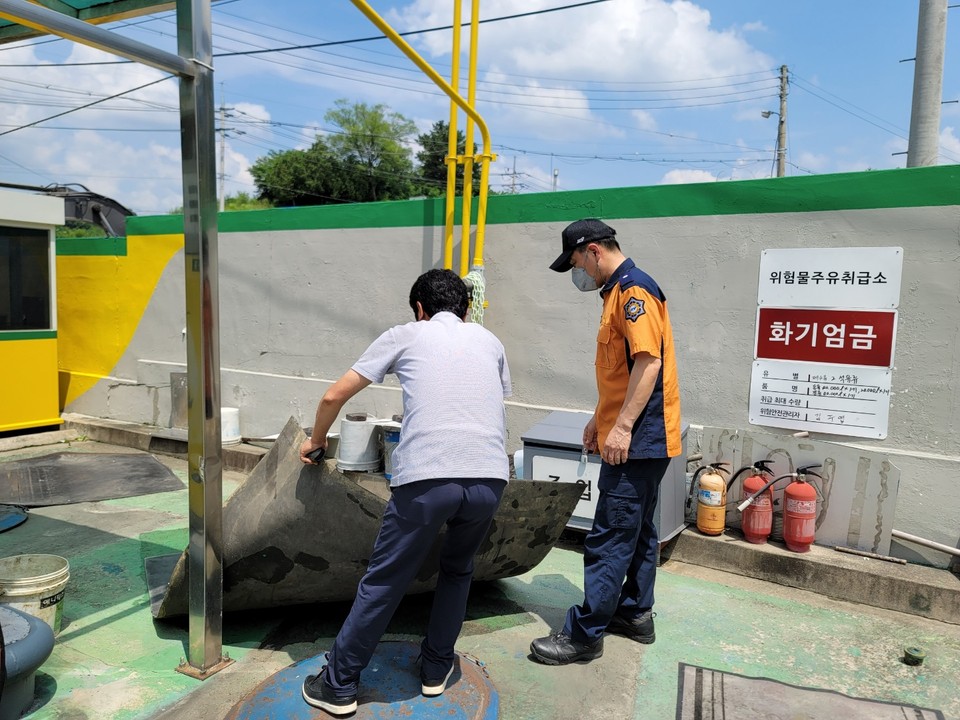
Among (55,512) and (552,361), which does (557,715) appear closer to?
(552,361)

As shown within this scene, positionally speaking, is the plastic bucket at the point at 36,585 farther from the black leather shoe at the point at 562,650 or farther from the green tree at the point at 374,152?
the green tree at the point at 374,152

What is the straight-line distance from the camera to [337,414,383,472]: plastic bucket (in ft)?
10.2

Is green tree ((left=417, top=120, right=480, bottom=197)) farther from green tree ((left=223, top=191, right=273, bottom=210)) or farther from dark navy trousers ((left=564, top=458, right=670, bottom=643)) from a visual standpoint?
dark navy trousers ((left=564, top=458, right=670, bottom=643))

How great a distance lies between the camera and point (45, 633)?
2.80 meters

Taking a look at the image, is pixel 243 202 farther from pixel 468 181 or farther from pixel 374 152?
pixel 468 181

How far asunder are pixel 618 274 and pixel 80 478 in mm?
5556

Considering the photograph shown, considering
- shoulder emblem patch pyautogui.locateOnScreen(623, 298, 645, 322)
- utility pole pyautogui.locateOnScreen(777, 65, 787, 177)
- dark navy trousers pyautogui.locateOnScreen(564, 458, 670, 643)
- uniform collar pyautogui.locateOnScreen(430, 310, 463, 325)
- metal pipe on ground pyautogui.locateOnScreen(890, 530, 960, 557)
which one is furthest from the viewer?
utility pole pyautogui.locateOnScreen(777, 65, 787, 177)

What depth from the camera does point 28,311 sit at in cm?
792

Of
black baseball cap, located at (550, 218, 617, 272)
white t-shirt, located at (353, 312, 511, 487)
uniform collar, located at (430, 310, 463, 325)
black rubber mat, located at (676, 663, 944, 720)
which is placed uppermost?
black baseball cap, located at (550, 218, 617, 272)

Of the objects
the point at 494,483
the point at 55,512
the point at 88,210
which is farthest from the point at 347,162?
the point at 494,483

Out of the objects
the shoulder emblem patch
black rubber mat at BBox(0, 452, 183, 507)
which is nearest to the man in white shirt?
the shoulder emblem patch

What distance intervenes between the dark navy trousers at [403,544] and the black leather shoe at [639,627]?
1.19 m

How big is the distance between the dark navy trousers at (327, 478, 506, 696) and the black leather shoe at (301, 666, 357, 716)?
0.09ft

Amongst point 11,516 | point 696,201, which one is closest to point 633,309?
point 696,201
